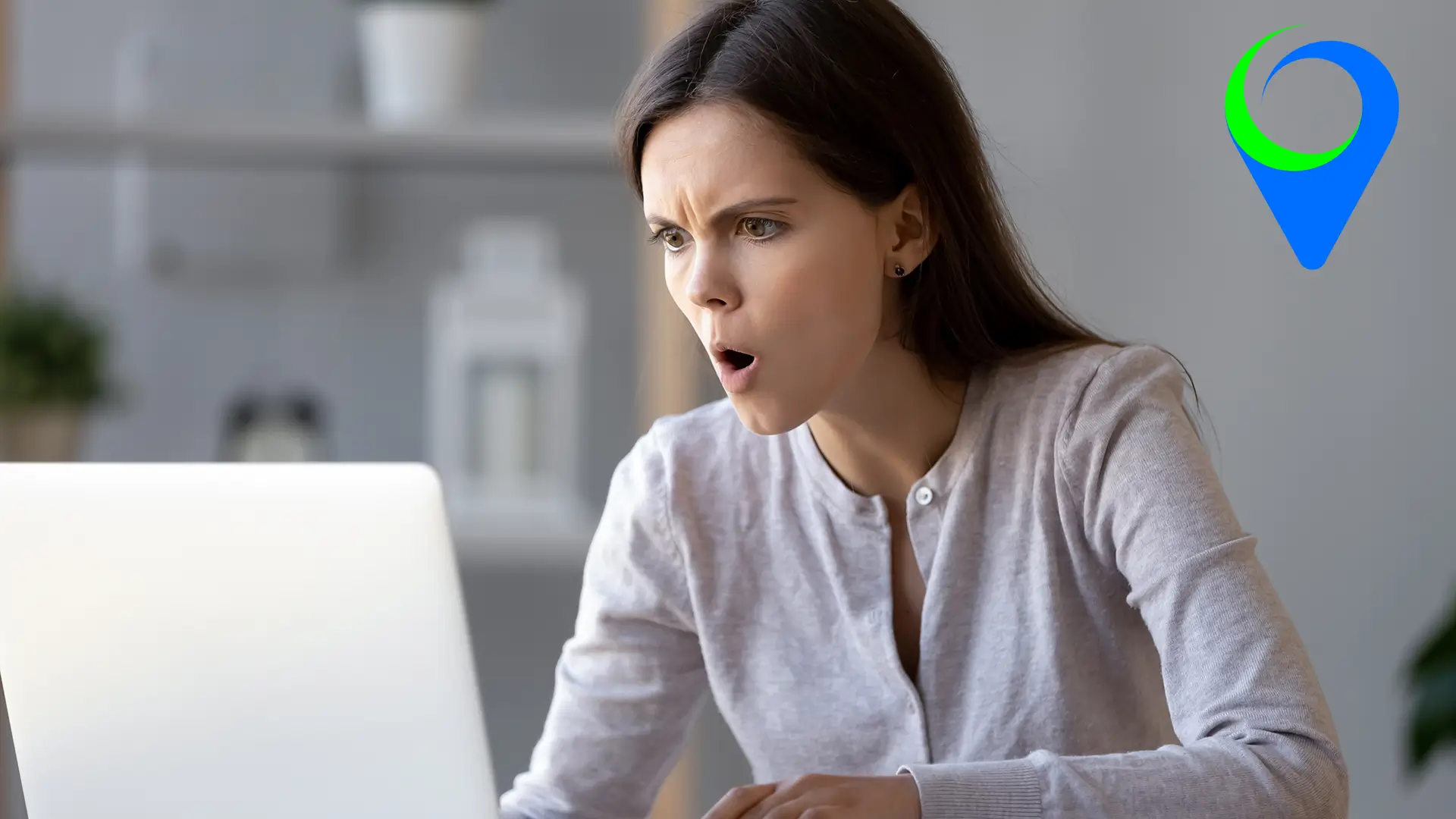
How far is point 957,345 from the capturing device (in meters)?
1.06

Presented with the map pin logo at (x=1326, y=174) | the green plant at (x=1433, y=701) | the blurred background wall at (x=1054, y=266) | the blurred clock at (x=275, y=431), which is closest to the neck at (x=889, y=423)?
the map pin logo at (x=1326, y=174)

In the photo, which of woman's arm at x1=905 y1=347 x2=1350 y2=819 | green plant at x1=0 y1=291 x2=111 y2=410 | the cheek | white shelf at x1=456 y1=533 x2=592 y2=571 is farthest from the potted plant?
woman's arm at x1=905 y1=347 x2=1350 y2=819

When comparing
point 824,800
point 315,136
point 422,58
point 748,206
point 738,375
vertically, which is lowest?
point 824,800

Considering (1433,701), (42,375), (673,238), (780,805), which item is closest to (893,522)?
(673,238)

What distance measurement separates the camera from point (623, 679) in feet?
3.69

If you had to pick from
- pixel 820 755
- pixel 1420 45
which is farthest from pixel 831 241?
pixel 1420 45

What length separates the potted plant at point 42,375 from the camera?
2121 millimetres

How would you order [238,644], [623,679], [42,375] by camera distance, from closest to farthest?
[238,644]
[623,679]
[42,375]

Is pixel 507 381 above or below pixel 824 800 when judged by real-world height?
above

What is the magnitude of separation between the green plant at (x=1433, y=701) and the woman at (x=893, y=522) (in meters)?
0.58

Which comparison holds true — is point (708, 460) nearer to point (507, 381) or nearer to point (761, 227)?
point (761, 227)

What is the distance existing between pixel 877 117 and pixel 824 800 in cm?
43

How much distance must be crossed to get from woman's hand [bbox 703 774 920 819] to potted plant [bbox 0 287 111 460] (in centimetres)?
165

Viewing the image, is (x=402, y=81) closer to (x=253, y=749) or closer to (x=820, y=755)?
(x=820, y=755)
